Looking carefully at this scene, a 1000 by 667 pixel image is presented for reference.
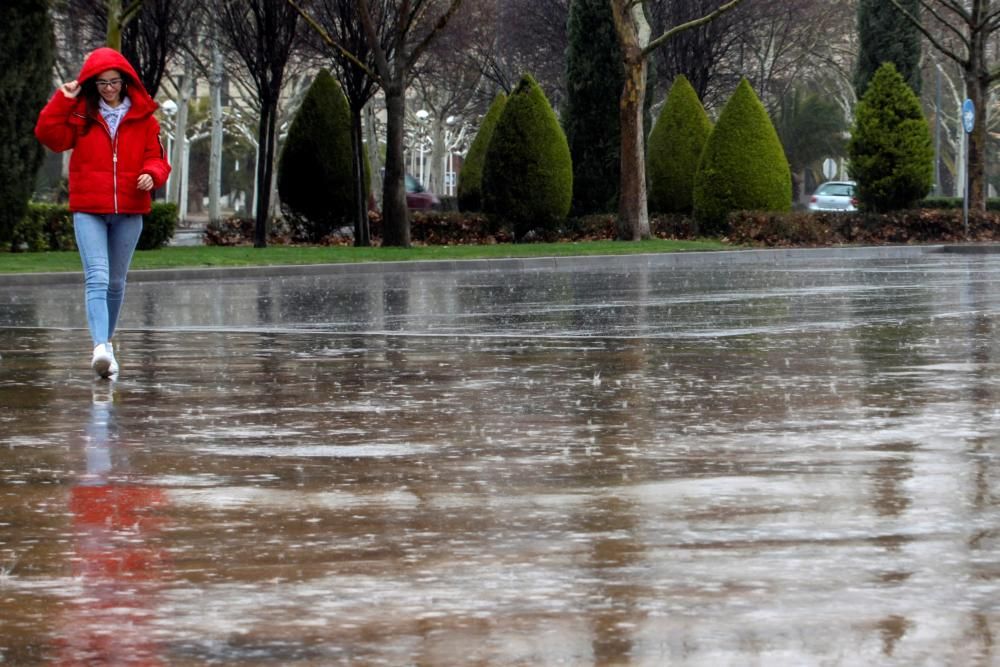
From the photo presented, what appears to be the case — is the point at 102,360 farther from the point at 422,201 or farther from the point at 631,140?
the point at 422,201

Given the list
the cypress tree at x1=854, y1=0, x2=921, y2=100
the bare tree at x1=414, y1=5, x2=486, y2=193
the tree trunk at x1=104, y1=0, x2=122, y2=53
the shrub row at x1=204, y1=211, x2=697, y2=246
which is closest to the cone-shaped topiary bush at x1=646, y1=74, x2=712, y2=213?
the shrub row at x1=204, y1=211, x2=697, y2=246

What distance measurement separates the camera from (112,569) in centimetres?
566

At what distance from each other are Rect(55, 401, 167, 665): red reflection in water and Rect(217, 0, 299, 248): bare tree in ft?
94.6

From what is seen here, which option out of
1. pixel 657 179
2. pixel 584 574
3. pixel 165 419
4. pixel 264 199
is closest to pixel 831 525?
pixel 584 574

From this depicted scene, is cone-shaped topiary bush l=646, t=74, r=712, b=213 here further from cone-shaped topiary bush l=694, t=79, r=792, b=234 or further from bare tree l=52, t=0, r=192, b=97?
bare tree l=52, t=0, r=192, b=97

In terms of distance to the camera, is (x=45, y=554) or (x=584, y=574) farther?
(x=45, y=554)

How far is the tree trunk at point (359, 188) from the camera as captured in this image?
3684 cm

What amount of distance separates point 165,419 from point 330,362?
3.29 m

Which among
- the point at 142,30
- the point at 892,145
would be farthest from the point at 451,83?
the point at 142,30

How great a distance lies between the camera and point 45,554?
19.4 ft

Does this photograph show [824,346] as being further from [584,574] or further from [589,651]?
[589,651]

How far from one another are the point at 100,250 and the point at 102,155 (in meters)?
0.55

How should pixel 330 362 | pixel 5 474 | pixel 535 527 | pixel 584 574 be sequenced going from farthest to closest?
pixel 330 362 < pixel 5 474 < pixel 535 527 < pixel 584 574

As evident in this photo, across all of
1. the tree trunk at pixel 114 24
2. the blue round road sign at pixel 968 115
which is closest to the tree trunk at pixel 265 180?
the tree trunk at pixel 114 24
